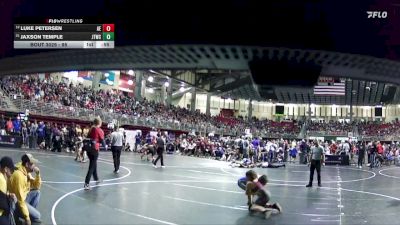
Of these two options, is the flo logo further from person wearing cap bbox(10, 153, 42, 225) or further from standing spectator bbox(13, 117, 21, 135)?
standing spectator bbox(13, 117, 21, 135)

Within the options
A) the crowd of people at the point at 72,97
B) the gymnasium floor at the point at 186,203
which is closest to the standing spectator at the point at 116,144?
the gymnasium floor at the point at 186,203

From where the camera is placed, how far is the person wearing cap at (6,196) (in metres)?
5.05

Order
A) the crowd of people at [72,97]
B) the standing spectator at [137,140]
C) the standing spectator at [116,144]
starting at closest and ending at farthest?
the standing spectator at [116,144], the crowd of people at [72,97], the standing spectator at [137,140]

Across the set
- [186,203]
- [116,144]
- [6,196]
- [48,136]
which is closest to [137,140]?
[48,136]

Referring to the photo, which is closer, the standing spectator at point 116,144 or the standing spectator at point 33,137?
the standing spectator at point 116,144

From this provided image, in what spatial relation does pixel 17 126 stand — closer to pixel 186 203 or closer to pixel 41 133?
pixel 41 133

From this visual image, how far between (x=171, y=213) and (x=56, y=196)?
280 centimetres

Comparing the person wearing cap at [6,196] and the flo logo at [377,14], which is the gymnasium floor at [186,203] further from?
the flo logo at [377,14]

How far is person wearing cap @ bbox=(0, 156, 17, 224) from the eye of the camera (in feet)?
16.6

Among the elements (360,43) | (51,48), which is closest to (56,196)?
(51,48)

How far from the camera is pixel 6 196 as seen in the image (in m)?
5.23

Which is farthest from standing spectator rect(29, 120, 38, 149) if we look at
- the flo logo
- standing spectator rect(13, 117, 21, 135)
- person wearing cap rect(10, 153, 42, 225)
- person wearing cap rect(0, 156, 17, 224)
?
the flo logo

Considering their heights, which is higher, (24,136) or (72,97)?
(72,97)

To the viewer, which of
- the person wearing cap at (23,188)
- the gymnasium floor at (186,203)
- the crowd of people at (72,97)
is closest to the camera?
the person wearing cap at (23,188)
